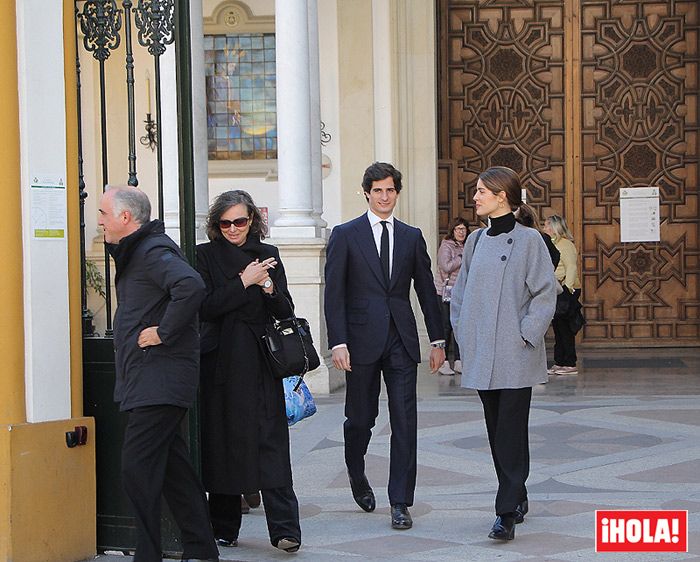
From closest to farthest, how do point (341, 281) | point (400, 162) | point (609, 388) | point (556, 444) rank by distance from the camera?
point (341, 281) → point (556, 444) → point (609, 388) → point (400, 162)

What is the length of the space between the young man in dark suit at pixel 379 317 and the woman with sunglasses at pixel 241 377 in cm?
58

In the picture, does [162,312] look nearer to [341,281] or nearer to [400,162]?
[341,281]

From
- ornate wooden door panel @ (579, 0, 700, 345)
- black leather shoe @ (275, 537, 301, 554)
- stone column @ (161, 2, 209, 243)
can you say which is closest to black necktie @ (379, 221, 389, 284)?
black leather shoe @ (275, 537, 301, 554)

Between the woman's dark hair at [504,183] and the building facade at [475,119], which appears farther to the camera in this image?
the building facade at [475,119]

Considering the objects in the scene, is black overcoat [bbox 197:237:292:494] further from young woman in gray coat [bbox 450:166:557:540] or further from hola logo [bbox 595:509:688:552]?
hola logo [bbox 595:509:688:552]

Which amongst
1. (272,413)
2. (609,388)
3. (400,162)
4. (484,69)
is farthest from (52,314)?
(484,69)

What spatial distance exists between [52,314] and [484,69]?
10324 millimetres

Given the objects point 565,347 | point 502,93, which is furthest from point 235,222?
point 502,93

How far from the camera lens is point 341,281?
6.77 m

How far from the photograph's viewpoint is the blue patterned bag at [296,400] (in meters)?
6.57

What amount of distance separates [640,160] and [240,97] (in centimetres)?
479

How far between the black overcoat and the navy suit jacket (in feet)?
1.93

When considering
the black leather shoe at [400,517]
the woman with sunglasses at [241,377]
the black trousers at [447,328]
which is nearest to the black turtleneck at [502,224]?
the woman with sunglasses at [241,377]

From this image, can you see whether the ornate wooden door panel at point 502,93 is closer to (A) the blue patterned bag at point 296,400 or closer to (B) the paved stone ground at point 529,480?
(B) the paved stone ground at point 529,480
